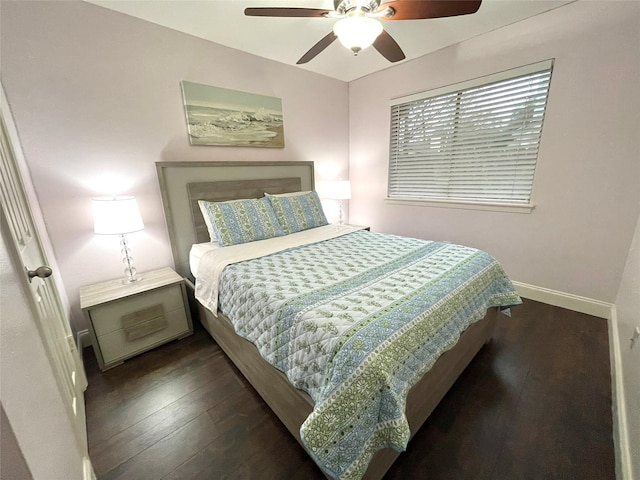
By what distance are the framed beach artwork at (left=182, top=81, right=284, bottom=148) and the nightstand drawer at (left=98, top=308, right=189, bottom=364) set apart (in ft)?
5.17

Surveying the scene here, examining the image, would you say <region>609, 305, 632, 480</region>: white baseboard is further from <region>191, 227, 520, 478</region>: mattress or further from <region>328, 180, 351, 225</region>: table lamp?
<region>328, 180, 351, 225</region>: table lamp

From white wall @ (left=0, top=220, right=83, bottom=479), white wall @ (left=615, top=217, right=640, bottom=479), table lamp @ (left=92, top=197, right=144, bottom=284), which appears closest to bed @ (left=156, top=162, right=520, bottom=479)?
table lamp @ (left=92, top=197, right=144, bottom=284)

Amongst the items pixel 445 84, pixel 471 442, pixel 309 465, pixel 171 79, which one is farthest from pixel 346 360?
pixel 445 84

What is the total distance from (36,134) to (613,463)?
3.71 m

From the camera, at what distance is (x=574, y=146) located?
212 cm

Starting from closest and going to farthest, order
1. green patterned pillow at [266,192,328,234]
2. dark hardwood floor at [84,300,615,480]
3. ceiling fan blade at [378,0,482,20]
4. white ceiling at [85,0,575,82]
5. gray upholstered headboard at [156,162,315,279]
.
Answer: dark hardwood floor at [84,300,615,480]
ceiling fan blade at [378,0,482,20]
white ceiling at [85,0,575,82]
gray upholstered headboard at [156,162,315,279]
green patterned pillow at [266,192,328,234]

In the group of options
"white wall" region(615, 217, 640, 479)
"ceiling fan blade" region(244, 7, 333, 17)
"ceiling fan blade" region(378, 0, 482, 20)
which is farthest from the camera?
"ceiling fan blade" region(244, 7, 333, 17)

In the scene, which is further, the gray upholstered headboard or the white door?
the gray upholstered headboard

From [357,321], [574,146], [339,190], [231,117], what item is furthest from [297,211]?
[574,146]

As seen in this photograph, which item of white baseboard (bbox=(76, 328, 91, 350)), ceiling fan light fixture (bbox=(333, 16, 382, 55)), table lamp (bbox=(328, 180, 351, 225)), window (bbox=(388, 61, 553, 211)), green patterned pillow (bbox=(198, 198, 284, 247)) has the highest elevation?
ceiling fan light fixture (bbox=(333, 16, 382, 55))

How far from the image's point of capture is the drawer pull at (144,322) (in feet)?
6.03

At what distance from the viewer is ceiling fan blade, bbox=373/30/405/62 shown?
171 cm

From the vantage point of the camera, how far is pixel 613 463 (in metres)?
1.16

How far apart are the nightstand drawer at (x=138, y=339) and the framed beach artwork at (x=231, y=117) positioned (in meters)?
1.58
